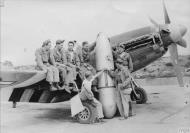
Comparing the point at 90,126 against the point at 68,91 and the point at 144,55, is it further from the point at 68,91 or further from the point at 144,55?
the point at 144,55

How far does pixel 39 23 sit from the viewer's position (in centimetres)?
1135

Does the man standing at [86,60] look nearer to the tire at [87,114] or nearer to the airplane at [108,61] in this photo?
the airplane at [108,61]

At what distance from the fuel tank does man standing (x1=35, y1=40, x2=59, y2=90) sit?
4.35 ft

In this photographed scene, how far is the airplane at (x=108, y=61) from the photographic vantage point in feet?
27.8

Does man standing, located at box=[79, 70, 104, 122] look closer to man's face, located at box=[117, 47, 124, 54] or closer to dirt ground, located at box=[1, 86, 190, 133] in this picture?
dirt ground, located at box=[1, 86, 190, 133]

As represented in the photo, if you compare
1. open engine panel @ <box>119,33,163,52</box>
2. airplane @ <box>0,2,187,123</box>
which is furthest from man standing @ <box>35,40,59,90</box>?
open engine panel @ <box>119,33,163,52</box>

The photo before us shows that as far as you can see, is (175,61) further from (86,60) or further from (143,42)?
(86,60)

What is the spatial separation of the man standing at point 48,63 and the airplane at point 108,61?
8.3 inches

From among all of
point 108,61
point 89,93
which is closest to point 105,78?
point 108,61

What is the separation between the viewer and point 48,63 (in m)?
8.91

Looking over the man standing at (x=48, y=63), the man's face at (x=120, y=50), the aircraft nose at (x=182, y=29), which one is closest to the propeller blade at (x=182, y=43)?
the aircraft nose at (x=182, y=29)

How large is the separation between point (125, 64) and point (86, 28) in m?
2.75

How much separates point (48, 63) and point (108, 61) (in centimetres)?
176

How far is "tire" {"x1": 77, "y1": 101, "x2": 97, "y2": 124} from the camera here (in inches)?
327
